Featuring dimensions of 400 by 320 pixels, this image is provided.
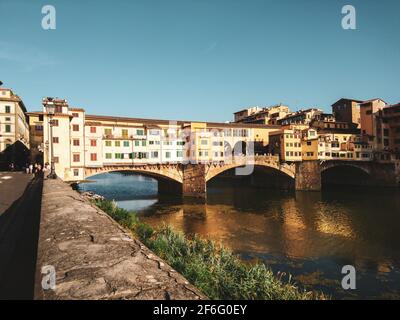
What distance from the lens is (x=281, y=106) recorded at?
92500 mm

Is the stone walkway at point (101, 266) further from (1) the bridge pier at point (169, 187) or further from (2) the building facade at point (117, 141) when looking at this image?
(1) the bridge pier at point (169, 187)

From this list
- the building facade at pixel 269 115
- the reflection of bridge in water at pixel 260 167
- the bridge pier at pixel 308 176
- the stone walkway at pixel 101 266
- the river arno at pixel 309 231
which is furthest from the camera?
the building facade at pixel 269 115

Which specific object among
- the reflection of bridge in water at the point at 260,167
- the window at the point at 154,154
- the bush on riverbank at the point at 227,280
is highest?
the window at the point at 154,154

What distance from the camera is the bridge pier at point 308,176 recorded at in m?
61.9

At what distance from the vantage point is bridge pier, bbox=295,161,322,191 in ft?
203

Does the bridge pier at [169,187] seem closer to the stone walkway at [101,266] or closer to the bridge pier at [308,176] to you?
the bridge pier at [308,176]

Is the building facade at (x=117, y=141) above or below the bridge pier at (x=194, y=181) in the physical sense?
above

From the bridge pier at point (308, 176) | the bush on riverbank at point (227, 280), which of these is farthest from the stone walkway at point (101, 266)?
the bridge pier at point (308, 176)

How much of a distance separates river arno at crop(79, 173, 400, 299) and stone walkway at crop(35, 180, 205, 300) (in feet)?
46.4

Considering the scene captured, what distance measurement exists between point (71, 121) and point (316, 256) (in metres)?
41.3

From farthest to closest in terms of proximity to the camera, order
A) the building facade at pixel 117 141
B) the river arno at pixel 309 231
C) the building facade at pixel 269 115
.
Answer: the building facade at pixel 269 115
the building facade at pixel 117 141
the river arno at pixel 309 231

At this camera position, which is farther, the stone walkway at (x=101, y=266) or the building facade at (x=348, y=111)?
the building facade at (x=348, y=111)
